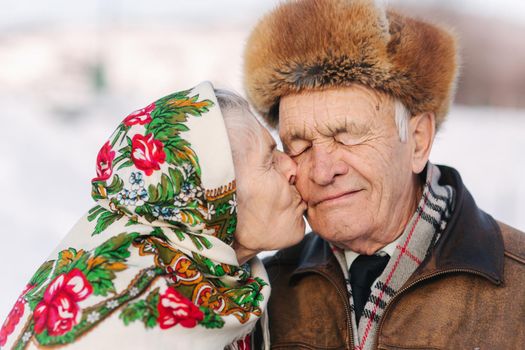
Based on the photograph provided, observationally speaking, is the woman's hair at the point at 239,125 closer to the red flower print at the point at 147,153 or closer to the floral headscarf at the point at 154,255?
the floral headscarf at the point at 154,255

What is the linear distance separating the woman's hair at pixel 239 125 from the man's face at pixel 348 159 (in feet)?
0.70

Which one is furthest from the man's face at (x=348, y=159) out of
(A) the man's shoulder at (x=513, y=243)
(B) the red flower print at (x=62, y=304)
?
(B) the red flower print at (x=62, y=304)

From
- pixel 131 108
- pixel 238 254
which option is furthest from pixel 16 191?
pixel 238 254

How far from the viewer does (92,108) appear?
11.0 meters

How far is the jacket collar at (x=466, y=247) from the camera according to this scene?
2443 millimetres

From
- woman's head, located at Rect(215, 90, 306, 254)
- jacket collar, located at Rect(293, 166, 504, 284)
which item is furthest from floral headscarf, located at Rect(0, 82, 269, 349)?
jacket collar, located at Rect(293, 166, 504, 284)

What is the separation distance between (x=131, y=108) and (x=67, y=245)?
8566 mm

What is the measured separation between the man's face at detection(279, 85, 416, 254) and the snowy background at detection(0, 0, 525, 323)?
300 centimetres

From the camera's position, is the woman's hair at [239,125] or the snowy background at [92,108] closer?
the woman's hair at [239,125]

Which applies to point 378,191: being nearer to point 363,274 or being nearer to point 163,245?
point 363,274

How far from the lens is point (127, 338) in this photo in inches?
78.2

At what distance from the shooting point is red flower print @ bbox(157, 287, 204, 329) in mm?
2053

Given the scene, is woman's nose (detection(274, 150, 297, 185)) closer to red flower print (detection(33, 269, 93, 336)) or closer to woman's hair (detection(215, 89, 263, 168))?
woman's hair (detection(215, 89, 263, 168))

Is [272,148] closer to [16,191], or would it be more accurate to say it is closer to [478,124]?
[16,191]
